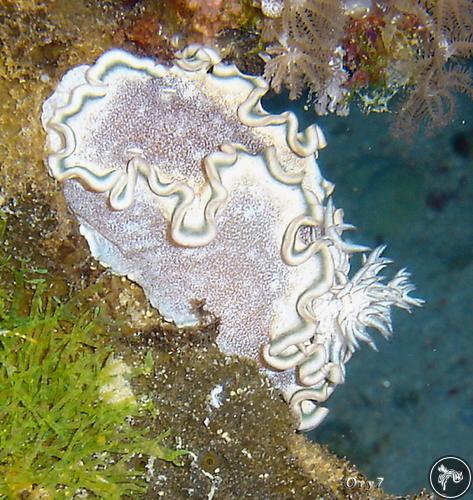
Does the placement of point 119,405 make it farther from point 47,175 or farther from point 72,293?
point 47,175

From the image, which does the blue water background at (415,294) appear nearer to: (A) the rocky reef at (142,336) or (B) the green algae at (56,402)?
(A) the rocky reef at (142,336)

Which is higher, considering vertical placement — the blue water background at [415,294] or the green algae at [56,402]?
the blue water background at [415,294]

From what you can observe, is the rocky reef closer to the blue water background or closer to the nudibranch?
the nudibranch

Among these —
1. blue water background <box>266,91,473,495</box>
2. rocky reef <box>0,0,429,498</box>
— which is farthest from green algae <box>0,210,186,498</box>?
blue water background <box>266,91,473,495</box>

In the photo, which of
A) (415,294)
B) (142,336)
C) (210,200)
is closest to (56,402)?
(142,336)

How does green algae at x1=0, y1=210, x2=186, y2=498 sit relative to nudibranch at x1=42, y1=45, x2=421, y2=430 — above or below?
below

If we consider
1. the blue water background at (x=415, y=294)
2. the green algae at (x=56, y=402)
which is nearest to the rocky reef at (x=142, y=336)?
the green algae at (x=56, y=402)
